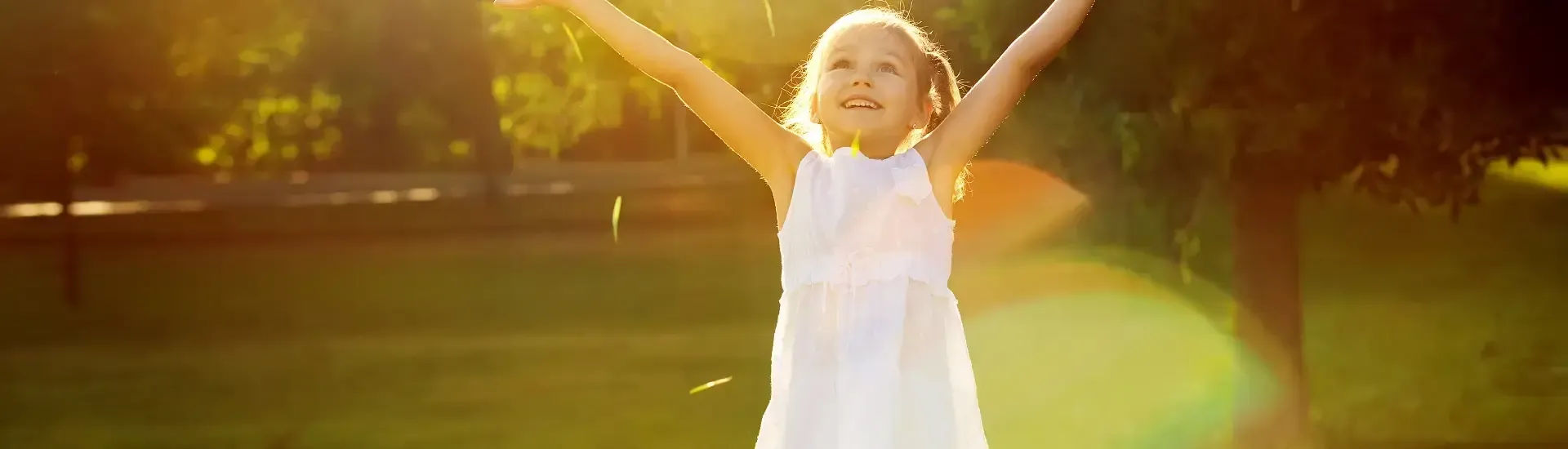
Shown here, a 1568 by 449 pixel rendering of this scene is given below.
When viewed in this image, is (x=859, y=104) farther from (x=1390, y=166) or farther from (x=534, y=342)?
(x=534, y=342)

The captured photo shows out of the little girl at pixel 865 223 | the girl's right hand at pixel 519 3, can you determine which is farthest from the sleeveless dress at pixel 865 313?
the girl's right hand at pixel 519 3

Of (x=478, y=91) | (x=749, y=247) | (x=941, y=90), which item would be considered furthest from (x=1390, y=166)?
(x=478, y=91)

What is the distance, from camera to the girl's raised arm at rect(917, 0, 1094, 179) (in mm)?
3057

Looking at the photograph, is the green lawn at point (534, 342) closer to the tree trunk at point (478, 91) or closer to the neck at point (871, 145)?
the tree trunk at point (478, 91)

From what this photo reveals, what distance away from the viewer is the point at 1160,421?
8.62 m

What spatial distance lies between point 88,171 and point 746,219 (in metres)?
9.33

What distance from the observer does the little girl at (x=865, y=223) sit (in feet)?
9.57

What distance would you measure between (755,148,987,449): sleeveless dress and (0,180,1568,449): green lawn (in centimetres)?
559

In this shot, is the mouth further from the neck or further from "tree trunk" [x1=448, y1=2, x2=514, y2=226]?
"tree trunk" [x1=448, y1=2, x2=514, y2=226]

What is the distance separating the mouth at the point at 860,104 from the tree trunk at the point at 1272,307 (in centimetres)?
451

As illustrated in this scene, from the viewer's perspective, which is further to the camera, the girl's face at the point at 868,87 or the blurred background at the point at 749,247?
the blurred background at the point at 749,247

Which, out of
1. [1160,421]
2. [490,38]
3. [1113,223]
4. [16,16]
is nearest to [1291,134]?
[1113,223]

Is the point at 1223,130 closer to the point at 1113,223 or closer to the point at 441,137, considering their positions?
the point at 1113,223

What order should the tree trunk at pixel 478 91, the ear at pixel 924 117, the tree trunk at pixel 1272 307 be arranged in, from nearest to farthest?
the ear at pixel 924 117 < the tree trunk at pixel 1272 307 < the tree trunk at pixel 478 91
